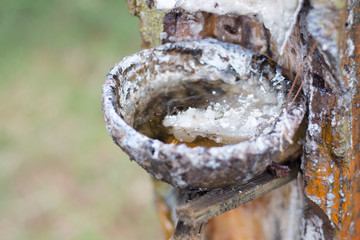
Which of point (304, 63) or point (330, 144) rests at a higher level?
point (304, 63)

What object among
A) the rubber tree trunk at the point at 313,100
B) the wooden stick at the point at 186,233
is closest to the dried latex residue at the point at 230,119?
the rubber tree trunk at the point at 313,100

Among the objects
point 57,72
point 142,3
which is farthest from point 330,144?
point 57,72

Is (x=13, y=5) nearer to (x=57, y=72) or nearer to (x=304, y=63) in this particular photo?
(x=57, y=72)

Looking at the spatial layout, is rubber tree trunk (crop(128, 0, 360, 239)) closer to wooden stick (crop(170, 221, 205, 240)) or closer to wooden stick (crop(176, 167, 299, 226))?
wooden stick (crop(176, 167, 299, 226))

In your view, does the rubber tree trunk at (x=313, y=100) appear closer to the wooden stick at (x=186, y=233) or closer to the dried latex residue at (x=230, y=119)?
the dried latex residue at (x=230, y=119)

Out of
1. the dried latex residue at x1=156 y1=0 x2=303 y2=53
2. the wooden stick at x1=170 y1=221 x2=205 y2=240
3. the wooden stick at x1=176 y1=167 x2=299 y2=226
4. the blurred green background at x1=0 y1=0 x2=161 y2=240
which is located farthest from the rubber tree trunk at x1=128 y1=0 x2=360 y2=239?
the blurred green background at x1=0 y1=0 x2=161 y2=240
